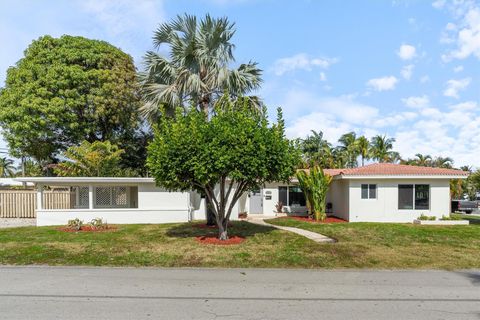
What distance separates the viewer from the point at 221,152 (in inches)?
392

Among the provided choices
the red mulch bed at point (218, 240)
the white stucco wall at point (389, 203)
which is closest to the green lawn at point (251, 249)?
the red mulch bed at point (218, 240)

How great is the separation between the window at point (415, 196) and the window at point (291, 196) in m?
6.04

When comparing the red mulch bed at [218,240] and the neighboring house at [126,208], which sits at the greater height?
the neighboring house at [126,208]

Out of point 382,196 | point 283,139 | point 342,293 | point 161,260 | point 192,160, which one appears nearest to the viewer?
point 342,293

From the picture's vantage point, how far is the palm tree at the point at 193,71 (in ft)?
45.8

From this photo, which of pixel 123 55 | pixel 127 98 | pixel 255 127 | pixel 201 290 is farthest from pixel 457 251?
pixel 123 55

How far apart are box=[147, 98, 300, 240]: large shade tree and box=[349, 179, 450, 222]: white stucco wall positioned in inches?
319

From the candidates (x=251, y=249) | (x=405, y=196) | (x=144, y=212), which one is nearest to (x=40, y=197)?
(x=144, y=212)

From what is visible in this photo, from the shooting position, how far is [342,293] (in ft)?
20.5

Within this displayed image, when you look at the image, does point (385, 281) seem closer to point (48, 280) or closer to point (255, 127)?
point (255, 127)

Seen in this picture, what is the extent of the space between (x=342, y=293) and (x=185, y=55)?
36.9 ft

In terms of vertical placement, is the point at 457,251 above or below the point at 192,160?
below

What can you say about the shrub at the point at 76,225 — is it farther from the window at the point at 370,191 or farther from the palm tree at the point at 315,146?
the palm tree at the point at 315,146

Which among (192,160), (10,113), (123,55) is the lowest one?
(192,160)
